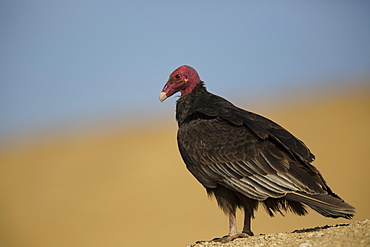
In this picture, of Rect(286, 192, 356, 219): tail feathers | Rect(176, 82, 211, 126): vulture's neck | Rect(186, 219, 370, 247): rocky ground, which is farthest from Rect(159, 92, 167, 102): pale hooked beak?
Rect(286, 192, 356, 219): tail feathers

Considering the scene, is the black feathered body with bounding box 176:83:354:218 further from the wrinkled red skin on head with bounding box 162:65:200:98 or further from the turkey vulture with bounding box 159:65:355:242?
the wrinkled red skin on head with bounding box 162:65:200:98

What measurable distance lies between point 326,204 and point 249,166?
1.08 meters

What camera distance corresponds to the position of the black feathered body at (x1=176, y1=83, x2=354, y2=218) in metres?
6.16

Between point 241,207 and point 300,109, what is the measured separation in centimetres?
3102

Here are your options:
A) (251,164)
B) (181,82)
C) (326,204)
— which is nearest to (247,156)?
(251,164)

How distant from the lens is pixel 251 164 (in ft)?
21.5

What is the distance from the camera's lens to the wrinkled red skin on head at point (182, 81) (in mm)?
8250

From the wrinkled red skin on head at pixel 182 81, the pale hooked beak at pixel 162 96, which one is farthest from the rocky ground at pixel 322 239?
the wrinkled red skin on head at pixel 182 81

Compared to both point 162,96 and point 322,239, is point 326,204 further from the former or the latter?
point 162,96

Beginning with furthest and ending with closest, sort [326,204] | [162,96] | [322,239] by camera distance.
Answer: [162,96] < [326,204] < [322,239]

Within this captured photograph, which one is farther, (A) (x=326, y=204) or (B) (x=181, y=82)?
(B) (x=181, y=82)

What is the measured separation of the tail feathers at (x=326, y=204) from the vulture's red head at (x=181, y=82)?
2827mm

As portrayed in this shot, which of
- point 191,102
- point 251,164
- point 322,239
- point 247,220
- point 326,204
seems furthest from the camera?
point 191,102

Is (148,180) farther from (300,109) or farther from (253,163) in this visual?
(253,163)
